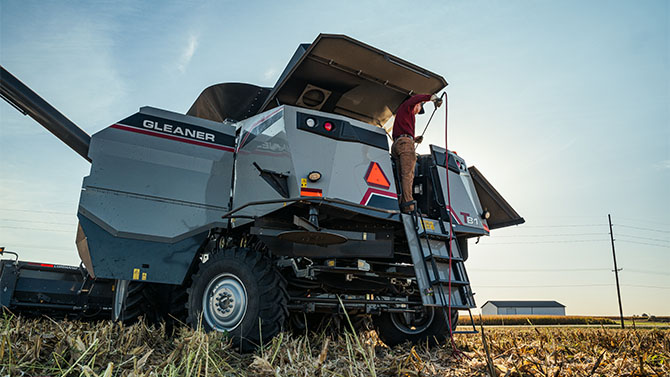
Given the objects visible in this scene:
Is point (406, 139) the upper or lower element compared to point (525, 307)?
upper

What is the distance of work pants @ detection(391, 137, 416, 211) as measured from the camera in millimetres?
5241

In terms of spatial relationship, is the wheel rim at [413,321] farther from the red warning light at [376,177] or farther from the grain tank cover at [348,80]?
the grain tank cover at [348,80]

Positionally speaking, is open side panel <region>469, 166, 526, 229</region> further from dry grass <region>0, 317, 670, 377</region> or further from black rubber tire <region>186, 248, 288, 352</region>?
black rubber tire <region>186, 248, 288, 352</region>

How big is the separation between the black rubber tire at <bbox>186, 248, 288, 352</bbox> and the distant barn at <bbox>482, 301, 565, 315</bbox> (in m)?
72.2

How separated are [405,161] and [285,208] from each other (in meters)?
1.48

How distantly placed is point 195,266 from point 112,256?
895mm

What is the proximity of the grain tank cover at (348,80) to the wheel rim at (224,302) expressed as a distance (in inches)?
82.4

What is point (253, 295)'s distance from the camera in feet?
14.7

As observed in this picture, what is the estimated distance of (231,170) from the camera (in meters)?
5.82

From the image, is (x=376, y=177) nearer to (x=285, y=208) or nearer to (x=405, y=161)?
(x=405, y=161)

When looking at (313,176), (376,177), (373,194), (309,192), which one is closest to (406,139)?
(376,177)

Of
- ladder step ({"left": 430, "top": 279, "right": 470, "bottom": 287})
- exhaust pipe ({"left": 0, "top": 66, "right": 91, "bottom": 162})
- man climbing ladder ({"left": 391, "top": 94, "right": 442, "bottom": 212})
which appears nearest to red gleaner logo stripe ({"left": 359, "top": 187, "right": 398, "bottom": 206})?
man climbing ladder ({"left": 391, "top": 94, "right": 442, "bottom": 212})

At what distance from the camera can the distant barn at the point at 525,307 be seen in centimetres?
7181

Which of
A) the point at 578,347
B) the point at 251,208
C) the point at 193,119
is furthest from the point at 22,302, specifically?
the point at 578,347
